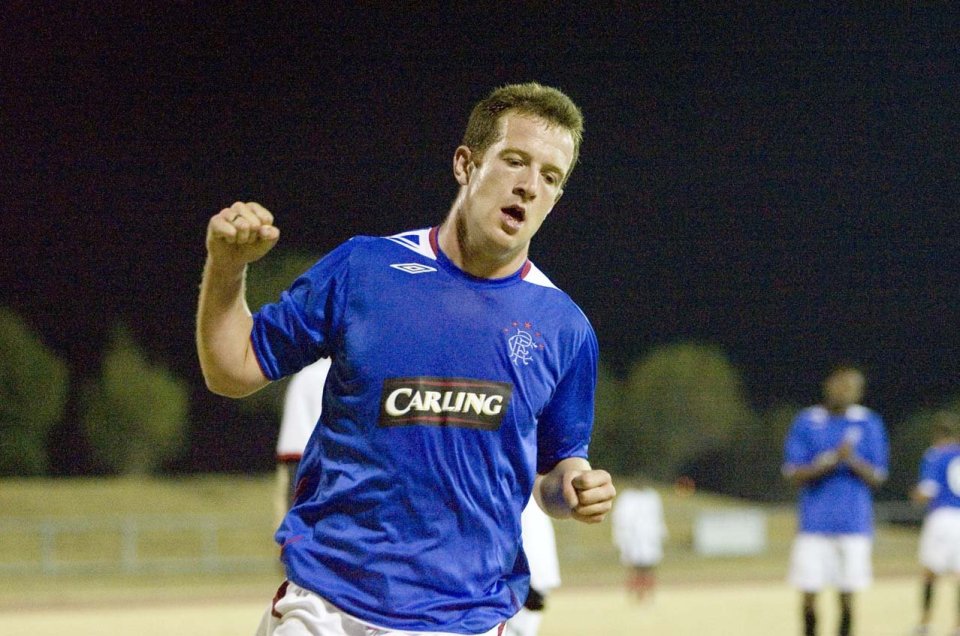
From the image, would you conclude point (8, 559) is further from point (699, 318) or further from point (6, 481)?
point (699, 318)

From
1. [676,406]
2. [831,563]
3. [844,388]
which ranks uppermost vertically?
[844,388]

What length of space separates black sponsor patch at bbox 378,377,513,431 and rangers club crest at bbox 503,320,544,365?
179mm

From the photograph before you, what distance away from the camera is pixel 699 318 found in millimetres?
93000

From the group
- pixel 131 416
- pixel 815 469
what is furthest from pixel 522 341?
pixel 131 416

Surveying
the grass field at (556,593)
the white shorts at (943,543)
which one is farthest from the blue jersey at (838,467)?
the grass field at (556,593)

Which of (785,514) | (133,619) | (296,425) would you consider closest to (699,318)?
(785,514)

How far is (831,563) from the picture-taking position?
11562mm

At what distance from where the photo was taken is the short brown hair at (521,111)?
3.53 m

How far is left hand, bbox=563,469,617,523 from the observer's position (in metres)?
3.43

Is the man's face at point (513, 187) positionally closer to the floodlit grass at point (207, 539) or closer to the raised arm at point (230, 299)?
the raised arm at point (230, 299)

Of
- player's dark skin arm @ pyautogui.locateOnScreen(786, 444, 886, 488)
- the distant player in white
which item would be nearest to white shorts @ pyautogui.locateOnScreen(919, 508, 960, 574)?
player's dark skin arm @ pyautogui.locateOnScreen(786, 444, 886, 488)

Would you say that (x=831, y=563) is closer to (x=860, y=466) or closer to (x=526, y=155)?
(x=860, y=466)

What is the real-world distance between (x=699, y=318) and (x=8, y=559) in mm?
68208

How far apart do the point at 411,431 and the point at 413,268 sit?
44 cm
